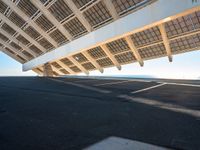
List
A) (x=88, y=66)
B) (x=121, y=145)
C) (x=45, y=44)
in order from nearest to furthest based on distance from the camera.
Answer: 1. (x=121, y=145)
2. (x=45, y=44)
3. (x=88, y=66)

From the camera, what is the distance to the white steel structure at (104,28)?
52.4 feet

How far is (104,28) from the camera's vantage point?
19.5 metres

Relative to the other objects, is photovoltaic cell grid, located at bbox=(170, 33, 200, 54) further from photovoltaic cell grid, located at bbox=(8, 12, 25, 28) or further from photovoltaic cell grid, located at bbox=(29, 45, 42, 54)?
photovoltaic cell grid, located at bbox=(29, 45, 42, 54)

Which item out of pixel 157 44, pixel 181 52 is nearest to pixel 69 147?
pixel 157 44

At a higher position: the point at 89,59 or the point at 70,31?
the point at 70,31

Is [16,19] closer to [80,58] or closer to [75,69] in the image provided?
[80,58]

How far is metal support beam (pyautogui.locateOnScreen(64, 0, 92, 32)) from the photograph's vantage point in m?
18.5

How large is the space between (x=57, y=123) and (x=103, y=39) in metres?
17.6

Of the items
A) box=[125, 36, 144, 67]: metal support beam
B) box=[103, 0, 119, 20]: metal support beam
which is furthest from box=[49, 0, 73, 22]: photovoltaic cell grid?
box=[125, 36, 144, 67]: metal support beam

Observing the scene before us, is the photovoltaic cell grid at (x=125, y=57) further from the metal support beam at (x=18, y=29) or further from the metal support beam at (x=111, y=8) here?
the metal support beam at (x=18, y=29)

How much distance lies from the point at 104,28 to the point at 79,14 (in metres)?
2.75

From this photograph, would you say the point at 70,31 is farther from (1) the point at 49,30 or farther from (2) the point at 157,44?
(2) the point at 157,44

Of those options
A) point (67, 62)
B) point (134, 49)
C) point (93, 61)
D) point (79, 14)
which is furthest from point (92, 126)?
point (67, 62)

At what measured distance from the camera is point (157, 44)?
20.4 metres
